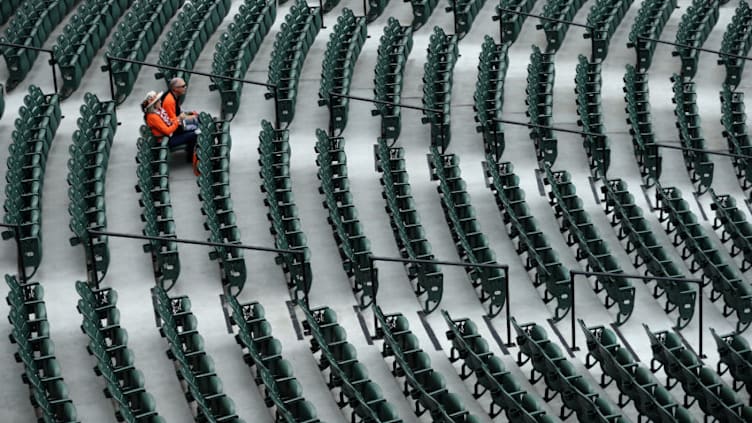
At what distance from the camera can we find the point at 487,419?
8.88 metres

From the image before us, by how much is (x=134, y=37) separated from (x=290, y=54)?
1.41 metres

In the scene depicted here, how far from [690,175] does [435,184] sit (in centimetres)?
212

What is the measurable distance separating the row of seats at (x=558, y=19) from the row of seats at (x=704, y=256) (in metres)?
2.84

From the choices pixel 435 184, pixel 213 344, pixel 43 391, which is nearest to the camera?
pixel 43 391

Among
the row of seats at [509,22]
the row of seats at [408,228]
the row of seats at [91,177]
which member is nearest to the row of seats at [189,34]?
the row of seats at [91,177]

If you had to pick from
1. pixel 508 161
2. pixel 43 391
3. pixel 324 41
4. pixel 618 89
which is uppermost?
pixel 324 41

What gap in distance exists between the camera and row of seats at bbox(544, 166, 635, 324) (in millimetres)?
9828

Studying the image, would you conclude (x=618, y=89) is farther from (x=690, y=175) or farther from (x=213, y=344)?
(x=213, y=344)

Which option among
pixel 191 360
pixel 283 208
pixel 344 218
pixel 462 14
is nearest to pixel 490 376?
pixel 191 360

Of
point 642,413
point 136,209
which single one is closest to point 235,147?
point 136,209

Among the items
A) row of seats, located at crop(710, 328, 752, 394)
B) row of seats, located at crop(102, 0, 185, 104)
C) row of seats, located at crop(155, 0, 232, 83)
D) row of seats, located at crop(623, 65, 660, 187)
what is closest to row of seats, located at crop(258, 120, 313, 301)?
row of seats, located at crop(155, 0, 232, 83)

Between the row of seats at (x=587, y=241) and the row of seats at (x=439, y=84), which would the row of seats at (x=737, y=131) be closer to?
the row of seats at (x=587, y=241)

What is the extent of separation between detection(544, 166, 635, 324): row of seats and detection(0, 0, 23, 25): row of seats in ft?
18.5

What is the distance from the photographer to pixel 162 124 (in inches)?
442
